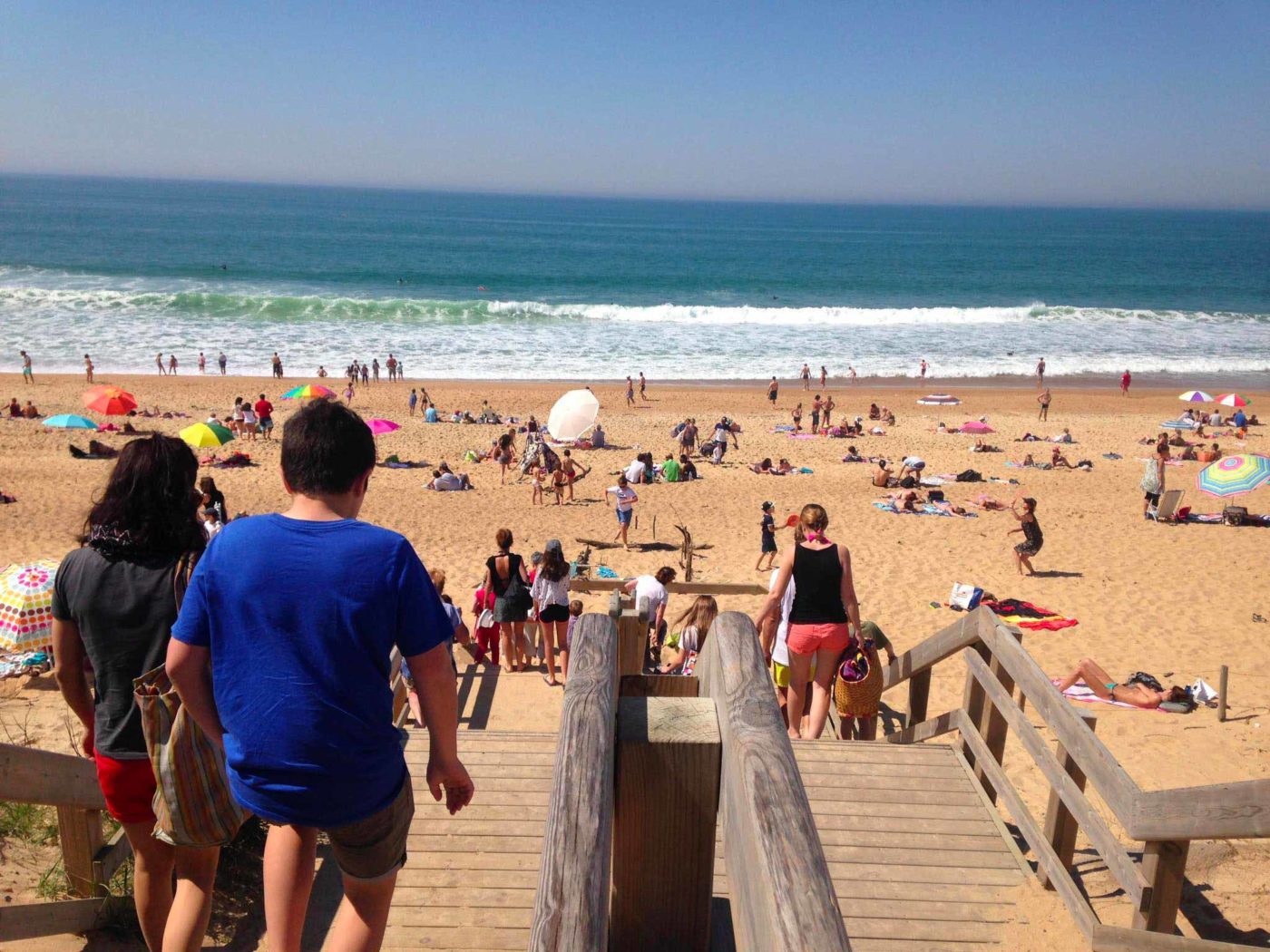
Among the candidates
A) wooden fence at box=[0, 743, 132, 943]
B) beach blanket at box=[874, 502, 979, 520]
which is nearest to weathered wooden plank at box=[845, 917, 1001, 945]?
wooden fence at box=[0, 743, 132, 943]

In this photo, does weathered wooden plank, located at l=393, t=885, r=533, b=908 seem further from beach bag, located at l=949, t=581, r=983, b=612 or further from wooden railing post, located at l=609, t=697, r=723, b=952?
beach bag, located at l=949, t=581, r=983, b=612

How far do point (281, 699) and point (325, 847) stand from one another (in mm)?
2178

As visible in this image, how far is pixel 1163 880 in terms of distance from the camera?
9.98ft

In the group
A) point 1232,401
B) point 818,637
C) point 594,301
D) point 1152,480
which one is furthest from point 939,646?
point 594,301

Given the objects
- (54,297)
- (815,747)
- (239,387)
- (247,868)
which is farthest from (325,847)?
(54,297)

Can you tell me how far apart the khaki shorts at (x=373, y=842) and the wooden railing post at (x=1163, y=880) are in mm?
2382

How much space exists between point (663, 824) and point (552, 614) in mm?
6209

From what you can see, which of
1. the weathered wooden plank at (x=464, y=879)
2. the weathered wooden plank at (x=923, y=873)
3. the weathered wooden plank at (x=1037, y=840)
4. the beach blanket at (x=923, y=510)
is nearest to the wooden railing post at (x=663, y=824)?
the weathered wooden plank at (x=464, y=879)

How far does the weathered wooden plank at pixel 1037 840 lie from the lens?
3291mm

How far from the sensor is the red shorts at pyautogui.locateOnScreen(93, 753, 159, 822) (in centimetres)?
259

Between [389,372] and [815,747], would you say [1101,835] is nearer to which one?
[815,747]

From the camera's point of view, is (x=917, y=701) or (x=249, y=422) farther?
(x=249, y=422)

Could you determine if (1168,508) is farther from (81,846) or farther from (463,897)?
(81,846)

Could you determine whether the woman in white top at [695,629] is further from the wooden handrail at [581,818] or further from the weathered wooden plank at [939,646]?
the wooden handrail at [581,818]
